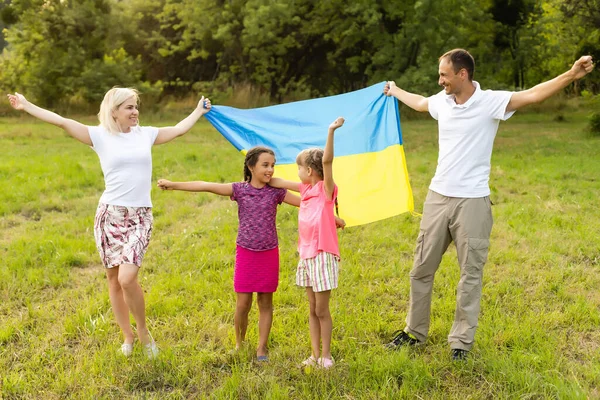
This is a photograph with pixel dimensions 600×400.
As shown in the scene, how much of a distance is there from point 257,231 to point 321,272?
0.56m

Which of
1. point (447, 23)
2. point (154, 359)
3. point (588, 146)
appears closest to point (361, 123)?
point (154, 359)

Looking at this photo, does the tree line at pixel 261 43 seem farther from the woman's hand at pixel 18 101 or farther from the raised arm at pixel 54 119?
the woman's hand at pixel 18 101

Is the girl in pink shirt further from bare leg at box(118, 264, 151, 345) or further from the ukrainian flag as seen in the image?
bare leg at box(118, 264, 151, 345)

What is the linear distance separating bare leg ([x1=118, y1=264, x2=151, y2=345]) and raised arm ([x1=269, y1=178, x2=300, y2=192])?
1.17 metres

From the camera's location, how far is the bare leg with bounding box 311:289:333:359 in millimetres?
4164

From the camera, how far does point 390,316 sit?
5254 millimetres

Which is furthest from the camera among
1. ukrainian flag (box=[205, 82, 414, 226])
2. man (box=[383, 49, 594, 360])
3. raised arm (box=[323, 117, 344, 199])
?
ukrainian flag (box=[205, 82, 414, 226])

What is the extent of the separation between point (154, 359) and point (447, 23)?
23.0 meters

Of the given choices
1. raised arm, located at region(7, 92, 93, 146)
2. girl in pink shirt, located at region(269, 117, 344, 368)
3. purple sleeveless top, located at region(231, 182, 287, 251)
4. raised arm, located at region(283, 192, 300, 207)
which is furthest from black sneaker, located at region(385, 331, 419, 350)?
raised arm, located at region(7, 92, 93, 146)

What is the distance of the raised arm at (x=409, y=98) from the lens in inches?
187

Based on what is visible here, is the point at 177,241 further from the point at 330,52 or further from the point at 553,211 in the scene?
the point at 330,52

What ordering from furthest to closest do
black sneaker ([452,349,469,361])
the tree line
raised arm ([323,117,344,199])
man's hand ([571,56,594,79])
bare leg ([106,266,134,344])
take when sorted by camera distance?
the tree line, bare leg ([106,266,134,344]), black sneaker ([452,349,469,361]), raised arm ([323,117,344,199]), man's hand ([571,56,594,79])

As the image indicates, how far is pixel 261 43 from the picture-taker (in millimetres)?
25969

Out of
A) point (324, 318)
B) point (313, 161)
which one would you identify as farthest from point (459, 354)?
point (313, 161)
